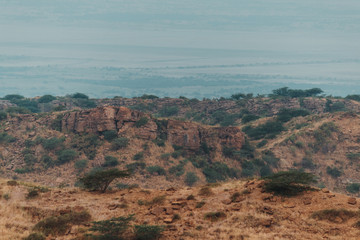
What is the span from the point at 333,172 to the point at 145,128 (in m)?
31.5

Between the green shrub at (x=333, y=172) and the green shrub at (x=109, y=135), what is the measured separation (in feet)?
116

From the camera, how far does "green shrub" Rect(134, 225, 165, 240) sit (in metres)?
14.8

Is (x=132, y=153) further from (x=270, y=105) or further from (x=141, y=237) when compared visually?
(x=270, y=105)

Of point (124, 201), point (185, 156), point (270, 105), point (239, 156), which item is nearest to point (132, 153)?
point (185, 156)

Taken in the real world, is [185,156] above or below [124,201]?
below

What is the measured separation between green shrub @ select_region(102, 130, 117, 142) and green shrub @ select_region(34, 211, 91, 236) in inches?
1361

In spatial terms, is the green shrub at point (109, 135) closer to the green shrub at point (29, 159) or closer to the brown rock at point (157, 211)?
the green shrub at point (29, 159)

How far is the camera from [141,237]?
14906mm

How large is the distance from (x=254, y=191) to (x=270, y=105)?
90.2m

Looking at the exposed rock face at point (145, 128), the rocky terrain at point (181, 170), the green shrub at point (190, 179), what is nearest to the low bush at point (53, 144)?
the rocky terrain at point (181, 170)

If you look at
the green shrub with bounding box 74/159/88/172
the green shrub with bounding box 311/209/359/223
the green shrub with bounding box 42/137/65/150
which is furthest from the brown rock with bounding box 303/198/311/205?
the green shrub with bounding box 42/137/65/150

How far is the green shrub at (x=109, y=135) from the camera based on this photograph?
2025 inches

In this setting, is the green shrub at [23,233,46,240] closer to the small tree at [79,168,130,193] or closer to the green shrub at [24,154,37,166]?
the small tree at [79,168,130,193]

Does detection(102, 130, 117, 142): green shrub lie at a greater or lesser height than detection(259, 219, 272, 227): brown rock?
lesser
